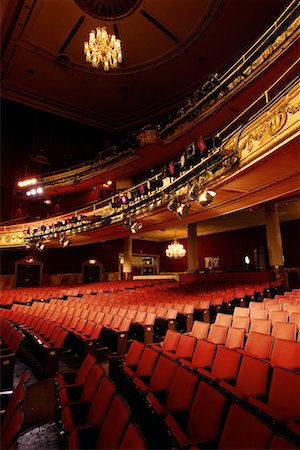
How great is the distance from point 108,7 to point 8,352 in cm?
881

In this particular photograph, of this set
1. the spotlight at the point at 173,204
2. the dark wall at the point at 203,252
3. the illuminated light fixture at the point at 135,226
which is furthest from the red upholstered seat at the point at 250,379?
the dark wall at the point at 203,252

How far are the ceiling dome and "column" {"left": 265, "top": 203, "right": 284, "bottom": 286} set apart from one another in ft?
23.9

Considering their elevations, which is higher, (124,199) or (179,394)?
(124,199)

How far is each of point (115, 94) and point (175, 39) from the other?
3.40m

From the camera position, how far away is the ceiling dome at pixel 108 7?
7.64m

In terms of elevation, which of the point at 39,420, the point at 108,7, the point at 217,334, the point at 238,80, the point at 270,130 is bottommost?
the point at 39,420

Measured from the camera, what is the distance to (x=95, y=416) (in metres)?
1.71

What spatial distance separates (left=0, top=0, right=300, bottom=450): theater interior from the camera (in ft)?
5.94

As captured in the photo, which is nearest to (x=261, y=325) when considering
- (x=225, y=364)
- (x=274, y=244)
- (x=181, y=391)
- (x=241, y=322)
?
(x=241, y=322)

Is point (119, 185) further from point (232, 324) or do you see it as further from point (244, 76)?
point (232, 324)

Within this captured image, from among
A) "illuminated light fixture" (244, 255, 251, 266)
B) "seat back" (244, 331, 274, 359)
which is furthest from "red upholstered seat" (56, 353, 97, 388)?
"illuminated light fixture" (244, 255, 251, 266)

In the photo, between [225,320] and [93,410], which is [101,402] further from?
[225,320]

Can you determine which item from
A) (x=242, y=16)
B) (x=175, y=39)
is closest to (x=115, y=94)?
(x=175, y=39)

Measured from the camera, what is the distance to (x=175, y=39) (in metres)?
9.01
